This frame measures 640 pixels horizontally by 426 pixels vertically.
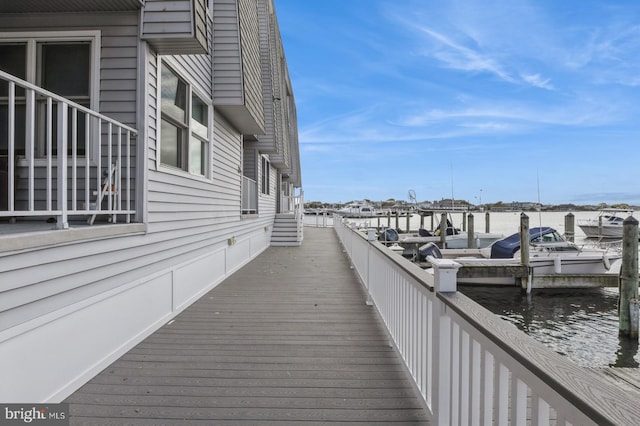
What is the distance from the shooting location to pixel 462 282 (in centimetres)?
1047

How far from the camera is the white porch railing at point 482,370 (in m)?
0.90

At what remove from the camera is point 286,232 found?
13586mm

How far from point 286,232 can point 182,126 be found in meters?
8.71

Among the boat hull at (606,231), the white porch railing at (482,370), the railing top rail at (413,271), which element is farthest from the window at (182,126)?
the boat hull at (606,231)

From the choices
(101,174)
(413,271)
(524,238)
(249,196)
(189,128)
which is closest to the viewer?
(413,271)

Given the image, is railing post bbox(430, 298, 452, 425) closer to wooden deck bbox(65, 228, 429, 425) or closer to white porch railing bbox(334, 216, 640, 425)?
white porch railing bbox(334, 216, 640, 425)

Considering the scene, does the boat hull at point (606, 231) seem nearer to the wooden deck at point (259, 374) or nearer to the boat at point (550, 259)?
the boat at point (550, 259)

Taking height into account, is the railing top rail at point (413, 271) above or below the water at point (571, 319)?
above

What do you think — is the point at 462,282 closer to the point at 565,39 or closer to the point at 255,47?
the point at 255,47

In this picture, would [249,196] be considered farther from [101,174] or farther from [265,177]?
[101,174]

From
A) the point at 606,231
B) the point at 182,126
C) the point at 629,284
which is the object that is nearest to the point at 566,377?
the point at 182,126

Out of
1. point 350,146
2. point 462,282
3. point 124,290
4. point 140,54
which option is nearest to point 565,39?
point 462,282

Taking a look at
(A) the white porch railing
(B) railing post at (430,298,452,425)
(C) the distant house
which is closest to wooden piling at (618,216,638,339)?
(A) the white porch railing

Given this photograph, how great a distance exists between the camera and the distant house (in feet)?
7.85
